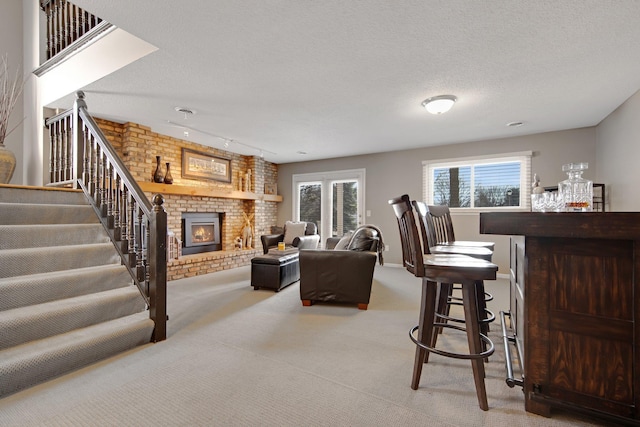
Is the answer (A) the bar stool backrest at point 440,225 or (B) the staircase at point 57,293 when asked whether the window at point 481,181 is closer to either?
(A) the bar stool backrest at point 440,225

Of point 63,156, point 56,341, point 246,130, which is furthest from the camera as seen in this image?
point 246,130

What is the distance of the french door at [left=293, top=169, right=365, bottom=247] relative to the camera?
21.4 feet

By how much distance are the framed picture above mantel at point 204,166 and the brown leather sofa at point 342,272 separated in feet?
10.8

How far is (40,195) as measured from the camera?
108 inches

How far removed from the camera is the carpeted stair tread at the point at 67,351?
160cm

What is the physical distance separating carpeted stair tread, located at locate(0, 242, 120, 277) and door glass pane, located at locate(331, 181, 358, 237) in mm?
4798

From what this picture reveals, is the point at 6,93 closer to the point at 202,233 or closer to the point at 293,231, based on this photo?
the point at 202,233

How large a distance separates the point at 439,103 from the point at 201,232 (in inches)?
183

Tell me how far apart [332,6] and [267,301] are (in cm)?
296

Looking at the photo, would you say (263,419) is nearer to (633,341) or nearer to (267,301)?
(633,341)

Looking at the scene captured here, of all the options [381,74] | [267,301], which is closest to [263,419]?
[267,301]

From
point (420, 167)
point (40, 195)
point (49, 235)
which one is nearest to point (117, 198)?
point (49, 235)

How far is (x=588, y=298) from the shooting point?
1.28 metres

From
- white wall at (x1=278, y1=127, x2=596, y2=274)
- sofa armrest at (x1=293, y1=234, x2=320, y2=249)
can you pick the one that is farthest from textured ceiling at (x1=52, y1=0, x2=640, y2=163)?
sofa armrest at (x1=293, y1=234, x2=320, y2=249)
